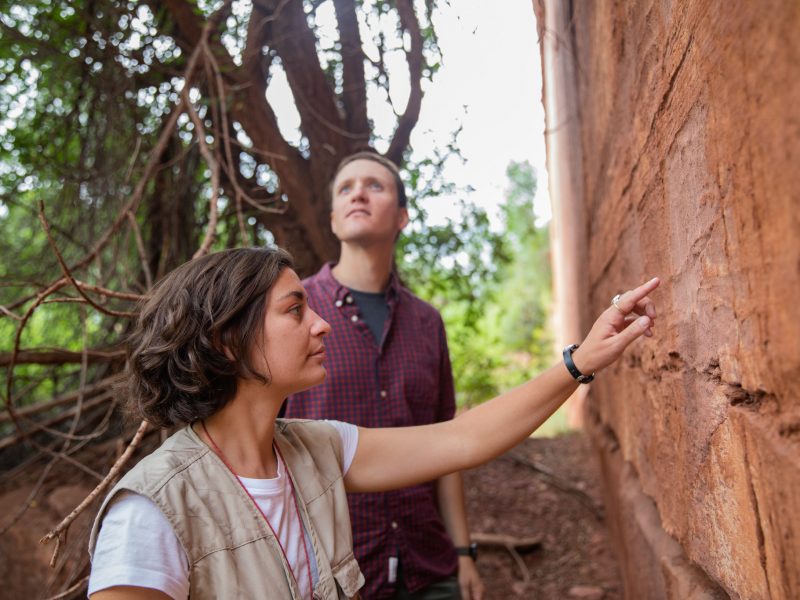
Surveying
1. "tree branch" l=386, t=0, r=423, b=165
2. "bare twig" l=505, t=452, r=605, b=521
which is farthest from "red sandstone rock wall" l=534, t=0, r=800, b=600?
"bare twig" l=505, t=452, r=605, b=521

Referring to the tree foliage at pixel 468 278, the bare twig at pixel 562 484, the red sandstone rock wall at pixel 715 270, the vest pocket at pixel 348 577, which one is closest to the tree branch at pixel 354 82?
the tree foliage at pixel 468 278

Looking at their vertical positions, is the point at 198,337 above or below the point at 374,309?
below

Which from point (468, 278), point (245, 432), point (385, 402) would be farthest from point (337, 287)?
point (468, 278)

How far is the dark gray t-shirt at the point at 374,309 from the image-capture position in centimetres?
283

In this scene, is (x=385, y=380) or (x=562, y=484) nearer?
(x=385, y=380)

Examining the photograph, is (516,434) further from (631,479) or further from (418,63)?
(418,63)

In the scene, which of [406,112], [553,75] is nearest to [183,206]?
[406,112]

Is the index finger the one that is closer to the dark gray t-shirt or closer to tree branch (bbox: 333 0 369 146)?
the dark gray t-shirt

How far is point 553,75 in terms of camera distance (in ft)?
22.4

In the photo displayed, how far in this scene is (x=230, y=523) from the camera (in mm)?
1610

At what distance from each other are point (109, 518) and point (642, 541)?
200 cm

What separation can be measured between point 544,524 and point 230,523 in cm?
419

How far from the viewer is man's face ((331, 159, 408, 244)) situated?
285cm

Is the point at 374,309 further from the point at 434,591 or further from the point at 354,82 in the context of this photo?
the point at 354,82
